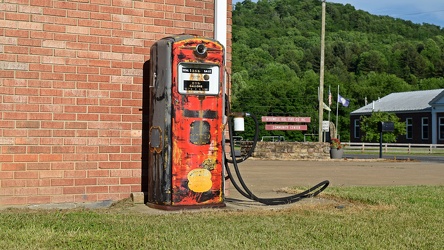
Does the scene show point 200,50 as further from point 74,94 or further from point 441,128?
point 441,128

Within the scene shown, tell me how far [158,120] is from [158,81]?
0.49 meters

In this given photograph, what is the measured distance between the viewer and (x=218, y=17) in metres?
8.95

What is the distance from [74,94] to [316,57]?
10928 centimetres

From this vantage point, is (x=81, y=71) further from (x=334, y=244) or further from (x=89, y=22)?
(x=334, y=244)

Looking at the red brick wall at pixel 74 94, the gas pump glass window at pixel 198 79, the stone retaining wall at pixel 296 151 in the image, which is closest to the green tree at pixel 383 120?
the stone retaining wall at pixel 296 151

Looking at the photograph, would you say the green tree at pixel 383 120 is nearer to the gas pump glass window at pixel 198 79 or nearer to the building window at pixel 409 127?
the building window at pixel 409 127

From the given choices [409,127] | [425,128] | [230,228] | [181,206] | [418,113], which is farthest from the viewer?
[409,127]

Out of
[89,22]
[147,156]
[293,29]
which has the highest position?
[293,29]

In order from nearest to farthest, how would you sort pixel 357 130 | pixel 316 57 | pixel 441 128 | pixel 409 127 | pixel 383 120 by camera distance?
pixel 383 120 → pixel 441 128 → pixel 409 127 → pixel 357 130 → pixel 316 57

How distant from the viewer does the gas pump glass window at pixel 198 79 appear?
783cm

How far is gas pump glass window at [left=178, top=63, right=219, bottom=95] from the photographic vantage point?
783 centimetres

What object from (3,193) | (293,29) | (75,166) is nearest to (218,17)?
(75,166)

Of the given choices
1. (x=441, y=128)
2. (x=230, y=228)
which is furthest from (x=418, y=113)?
(x=230, y=228)

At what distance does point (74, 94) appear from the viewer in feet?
26.9
